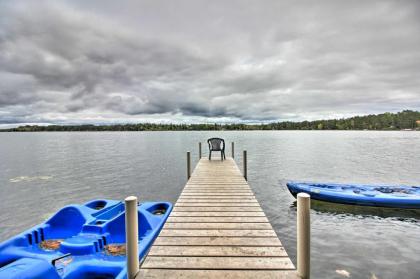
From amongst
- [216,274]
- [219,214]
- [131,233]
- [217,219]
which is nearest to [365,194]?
[219,214]

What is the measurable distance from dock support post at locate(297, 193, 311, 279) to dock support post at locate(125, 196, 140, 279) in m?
1.88

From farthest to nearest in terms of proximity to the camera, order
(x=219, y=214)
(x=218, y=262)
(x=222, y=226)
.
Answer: (x=219, y=214) < (x=222, y=226) < (x=218, y=262)

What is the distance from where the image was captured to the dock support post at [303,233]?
263 centimetres

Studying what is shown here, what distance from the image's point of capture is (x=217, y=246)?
3.55 m

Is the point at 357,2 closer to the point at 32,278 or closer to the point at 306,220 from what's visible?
the point at 306,220

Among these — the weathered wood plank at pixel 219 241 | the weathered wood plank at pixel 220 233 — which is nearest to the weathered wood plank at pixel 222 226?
the weathered wood plank at pixel 220 233

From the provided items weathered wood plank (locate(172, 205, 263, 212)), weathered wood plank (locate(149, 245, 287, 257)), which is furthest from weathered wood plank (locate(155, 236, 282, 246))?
weathered wood plank (locate(172, 205, 263, 212))

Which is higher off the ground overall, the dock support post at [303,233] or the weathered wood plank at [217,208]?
the dock support post at [303,233]

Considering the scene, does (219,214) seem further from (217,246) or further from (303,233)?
(303,233)

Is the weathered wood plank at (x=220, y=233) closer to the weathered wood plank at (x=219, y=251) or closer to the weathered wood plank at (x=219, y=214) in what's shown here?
the weathered wood plank at (x=219, y=251)

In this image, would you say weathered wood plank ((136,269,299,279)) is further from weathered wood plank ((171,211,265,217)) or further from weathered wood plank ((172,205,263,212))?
weathered wood plank ((172,205,263,212))

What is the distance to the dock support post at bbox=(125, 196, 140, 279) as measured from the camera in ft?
8.84

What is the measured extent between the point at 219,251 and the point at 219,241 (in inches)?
12.4

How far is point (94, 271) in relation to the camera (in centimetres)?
446
